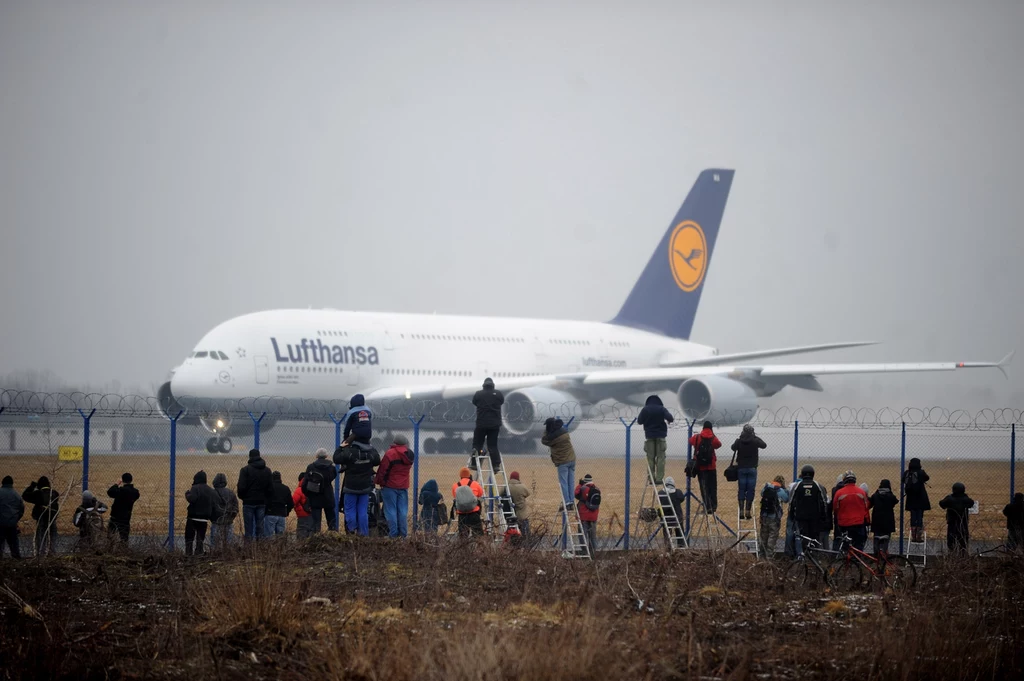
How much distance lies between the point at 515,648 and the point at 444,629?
1.15 metres

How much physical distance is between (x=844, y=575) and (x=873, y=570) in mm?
280

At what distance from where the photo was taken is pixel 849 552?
A: 1153cm

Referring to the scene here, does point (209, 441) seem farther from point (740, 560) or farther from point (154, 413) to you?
point (740, 560)

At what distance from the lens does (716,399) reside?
30656 millimetres

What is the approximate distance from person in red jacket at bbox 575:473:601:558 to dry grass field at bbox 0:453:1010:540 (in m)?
0.27

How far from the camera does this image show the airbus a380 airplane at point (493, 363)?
3028cm

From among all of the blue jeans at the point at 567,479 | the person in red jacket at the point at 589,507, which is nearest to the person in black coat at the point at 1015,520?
the person in red jacket at the point at 589,507

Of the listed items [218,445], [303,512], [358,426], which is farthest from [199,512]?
[218,445]

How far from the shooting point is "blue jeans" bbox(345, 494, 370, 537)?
514 inches

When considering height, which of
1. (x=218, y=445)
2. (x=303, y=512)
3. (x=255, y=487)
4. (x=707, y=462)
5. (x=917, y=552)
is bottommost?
(x=917, y=552)

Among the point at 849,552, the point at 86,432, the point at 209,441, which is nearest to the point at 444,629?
the point at 849,552

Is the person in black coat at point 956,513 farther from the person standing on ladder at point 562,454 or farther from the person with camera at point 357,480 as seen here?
the person with camera at point 357,480

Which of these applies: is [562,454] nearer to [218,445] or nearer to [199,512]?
[199,512]

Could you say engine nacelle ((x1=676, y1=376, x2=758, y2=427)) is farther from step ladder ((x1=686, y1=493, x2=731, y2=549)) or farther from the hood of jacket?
the hood of jacket
